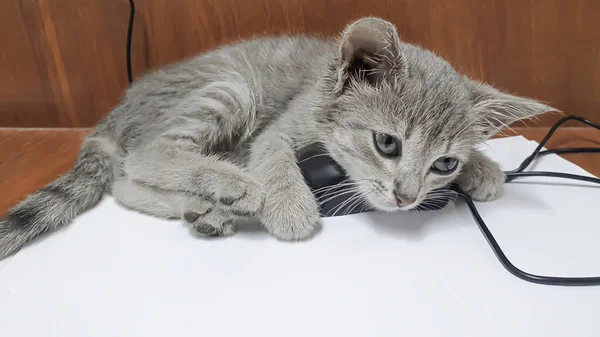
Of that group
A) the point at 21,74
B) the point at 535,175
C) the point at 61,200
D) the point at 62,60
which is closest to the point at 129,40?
the point at 62,60

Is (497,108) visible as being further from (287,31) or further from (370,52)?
(287,31)

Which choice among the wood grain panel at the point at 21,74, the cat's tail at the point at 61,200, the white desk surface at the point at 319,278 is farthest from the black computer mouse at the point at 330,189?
the wood grain panel at the point at 21,74

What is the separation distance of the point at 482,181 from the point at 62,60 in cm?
131

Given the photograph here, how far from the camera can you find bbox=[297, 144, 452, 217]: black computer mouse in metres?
0.98

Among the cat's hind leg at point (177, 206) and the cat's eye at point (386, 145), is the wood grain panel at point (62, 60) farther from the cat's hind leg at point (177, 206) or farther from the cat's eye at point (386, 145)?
the cat's eye at point (386, 145)

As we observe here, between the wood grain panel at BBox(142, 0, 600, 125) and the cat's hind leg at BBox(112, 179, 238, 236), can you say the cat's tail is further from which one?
the wood grain panel at BBox(142, 0, 600, 125)

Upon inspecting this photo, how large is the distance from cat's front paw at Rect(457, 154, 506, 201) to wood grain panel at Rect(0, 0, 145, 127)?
1044 millimetres

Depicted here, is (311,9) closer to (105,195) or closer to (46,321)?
(105,195)

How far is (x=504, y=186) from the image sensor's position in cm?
111

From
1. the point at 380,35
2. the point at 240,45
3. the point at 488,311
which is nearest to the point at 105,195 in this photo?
the point at 240,45

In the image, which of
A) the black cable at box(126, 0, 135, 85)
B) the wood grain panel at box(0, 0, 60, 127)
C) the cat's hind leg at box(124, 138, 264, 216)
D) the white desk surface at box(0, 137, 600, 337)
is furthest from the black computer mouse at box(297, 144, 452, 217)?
the wood grain panel at box(0, 0, 60, 127)

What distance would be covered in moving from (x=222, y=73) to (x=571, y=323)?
3.00 feet

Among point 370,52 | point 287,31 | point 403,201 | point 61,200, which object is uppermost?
point 370,52

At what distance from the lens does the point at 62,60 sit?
1358 millimetres
